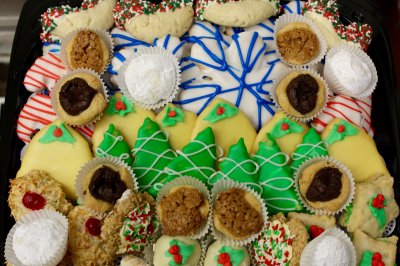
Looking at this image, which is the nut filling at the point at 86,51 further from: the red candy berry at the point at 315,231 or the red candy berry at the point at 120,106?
the red candy berry at the point at 315,231

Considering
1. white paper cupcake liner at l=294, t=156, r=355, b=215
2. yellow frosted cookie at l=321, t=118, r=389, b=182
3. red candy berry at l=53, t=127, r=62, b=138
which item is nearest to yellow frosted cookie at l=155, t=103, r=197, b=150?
red candy berry at l=53, t=127, r=62, b=138

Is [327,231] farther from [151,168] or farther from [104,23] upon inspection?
[104,23]

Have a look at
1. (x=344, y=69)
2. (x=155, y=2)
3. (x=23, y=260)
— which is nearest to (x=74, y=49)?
(x=155, y=2)

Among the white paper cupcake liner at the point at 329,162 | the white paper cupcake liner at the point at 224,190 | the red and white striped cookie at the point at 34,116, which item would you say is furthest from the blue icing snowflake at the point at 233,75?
the red and white striped cookie at the point at 34,116

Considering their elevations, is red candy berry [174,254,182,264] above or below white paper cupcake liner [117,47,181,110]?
below

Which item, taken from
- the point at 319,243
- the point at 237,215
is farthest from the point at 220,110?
the point at 319,243

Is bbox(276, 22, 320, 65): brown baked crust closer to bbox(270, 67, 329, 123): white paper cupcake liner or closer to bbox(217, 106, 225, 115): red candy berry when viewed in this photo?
bbox(270, 67, 329, 123): white paper cupcake liner
